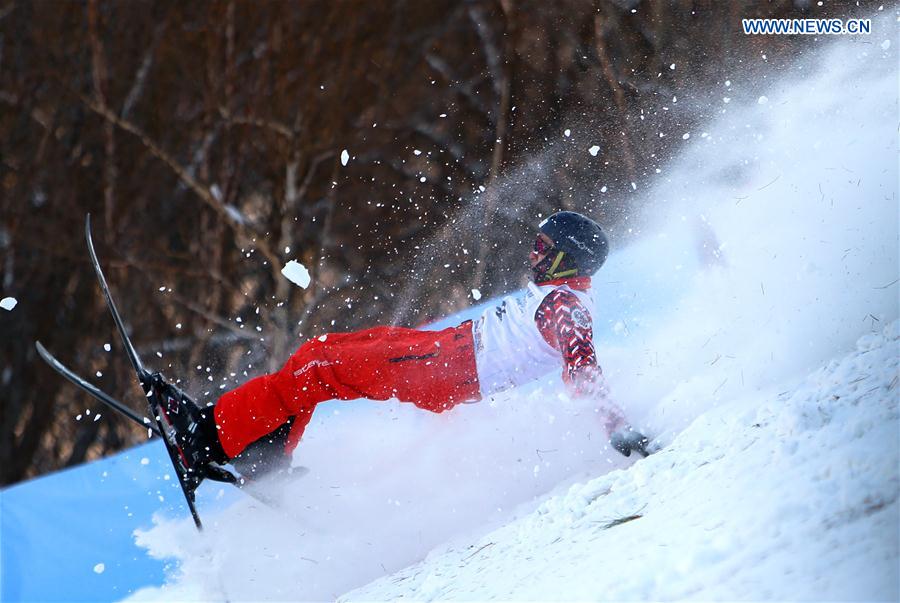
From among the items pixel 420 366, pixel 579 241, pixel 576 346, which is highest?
pixel 579 241

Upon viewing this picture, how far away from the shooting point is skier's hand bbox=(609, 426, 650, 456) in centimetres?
215

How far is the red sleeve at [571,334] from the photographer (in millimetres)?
2191

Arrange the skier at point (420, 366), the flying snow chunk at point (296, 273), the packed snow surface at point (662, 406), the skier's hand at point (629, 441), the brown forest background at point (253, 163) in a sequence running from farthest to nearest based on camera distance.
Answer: the flying snow chunk at point (296, 273), the brown forest background at point (253, 163), the skier at point (420, 366), the skier's hand at point (629, 441), the packed snow surface at point (662, 406)

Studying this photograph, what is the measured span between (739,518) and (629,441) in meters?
0.62

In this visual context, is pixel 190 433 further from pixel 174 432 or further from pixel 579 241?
pixel 579 241

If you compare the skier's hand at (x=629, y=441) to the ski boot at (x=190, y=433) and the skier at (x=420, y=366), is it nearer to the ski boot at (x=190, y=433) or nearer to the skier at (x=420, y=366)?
the skier at (x=420, y=366)

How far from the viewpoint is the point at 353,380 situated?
7.89 feet

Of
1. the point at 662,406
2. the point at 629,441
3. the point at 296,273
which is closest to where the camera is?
the point at 629,441

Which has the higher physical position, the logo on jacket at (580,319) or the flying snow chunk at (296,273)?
the flying snow chunk at (296,273)

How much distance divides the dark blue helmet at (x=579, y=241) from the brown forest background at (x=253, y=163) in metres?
0.73

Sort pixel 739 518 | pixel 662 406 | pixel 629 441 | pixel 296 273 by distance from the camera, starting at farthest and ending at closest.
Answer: pixel 296 273
pixel 662 406
pixel 629 441
pixel 739 518

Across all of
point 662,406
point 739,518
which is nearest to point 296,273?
point 662,406

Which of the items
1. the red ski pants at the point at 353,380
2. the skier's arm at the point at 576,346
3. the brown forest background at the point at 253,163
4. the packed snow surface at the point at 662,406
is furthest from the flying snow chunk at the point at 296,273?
the skier's arm at the point at 576,346

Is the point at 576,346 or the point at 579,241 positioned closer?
the point at 576,346
